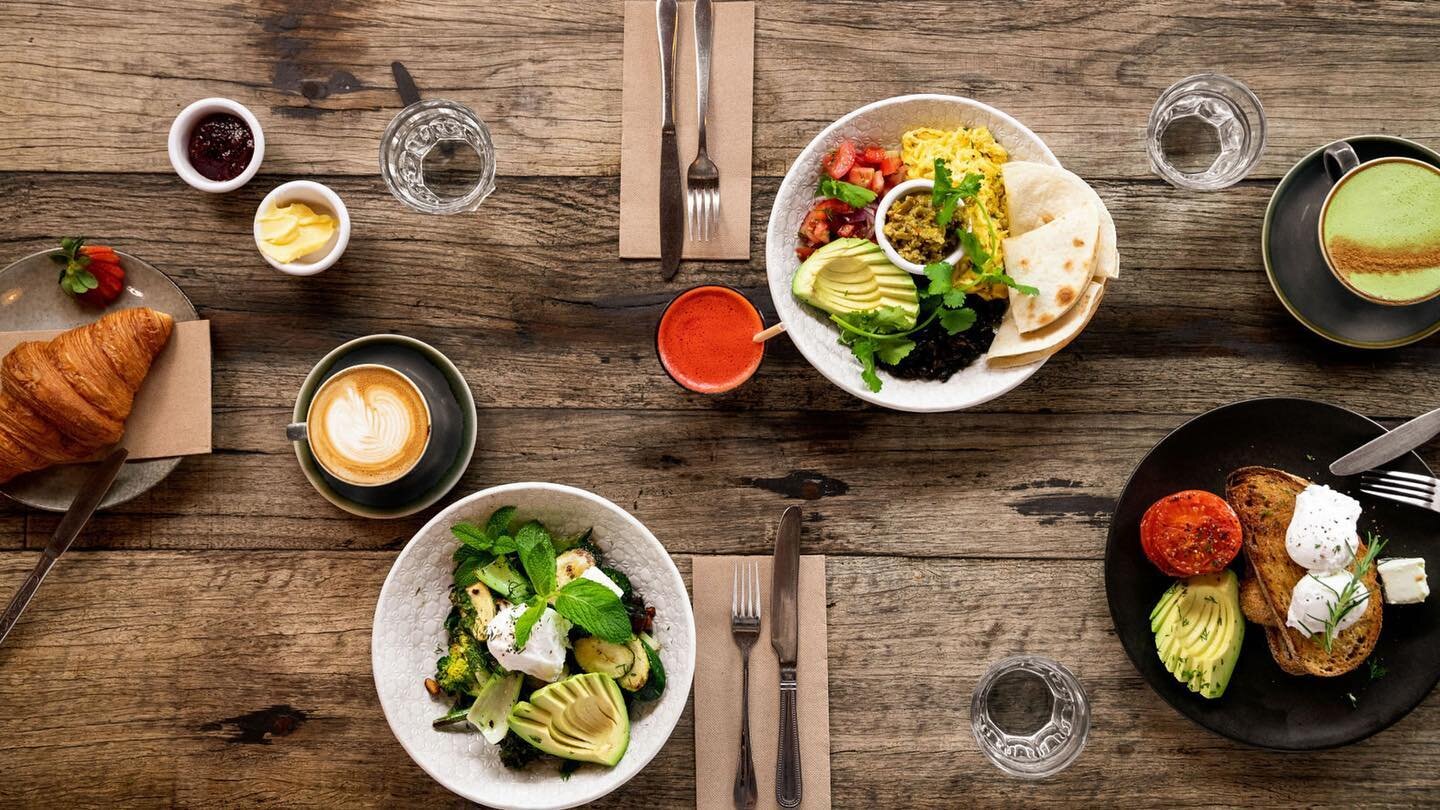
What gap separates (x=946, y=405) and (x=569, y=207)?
104 centimetres

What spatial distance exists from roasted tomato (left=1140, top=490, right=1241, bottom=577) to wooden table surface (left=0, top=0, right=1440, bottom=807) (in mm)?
214

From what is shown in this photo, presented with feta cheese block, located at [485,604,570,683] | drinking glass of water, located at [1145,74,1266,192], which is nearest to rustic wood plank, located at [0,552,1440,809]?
feta cheese block, located at [485,604,570,683]

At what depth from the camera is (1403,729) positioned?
2.19 m

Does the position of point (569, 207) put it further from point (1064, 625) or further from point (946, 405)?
point (1064, 625)

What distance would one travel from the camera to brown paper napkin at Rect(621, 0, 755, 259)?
2.19 meters

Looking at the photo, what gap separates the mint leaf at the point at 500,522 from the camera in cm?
195

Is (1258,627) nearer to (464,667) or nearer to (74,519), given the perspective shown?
(464,667)

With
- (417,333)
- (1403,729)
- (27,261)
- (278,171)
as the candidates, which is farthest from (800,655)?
(27,261)

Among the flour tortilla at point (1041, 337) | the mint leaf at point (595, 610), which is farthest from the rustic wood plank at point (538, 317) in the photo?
the mint leaf at point (595, 610)

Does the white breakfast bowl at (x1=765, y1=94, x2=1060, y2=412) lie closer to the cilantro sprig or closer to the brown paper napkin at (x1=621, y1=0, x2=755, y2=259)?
the brown paper napkin at (x1=621, y1=0, x2=755, y2=259)

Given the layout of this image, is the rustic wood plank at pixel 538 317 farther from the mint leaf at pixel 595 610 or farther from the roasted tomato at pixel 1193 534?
the mint leaf at pixel 595 610

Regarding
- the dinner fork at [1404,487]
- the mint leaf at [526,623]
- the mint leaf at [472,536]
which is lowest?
the mint leaf at [526,623]

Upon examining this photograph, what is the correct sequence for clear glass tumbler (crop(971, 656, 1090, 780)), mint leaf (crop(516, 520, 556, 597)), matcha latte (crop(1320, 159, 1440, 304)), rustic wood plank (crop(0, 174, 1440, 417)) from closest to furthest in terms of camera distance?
mint leaf (crop(516, 520, 556, 597)), matcha latte (crop(1320, 159, 1440, 304)), clear glass tumbler (crop(971, 656, 1090, 780)), rustic wood plank (crop(0, 174, 1440, 417))

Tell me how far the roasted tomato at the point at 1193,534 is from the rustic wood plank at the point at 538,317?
0.30 meters
